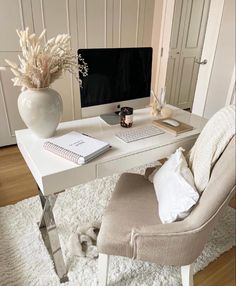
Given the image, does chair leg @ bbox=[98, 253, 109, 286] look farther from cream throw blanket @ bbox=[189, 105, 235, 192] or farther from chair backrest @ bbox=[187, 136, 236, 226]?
cream throw blanket @ bbox=[189, 105, 235, 192]

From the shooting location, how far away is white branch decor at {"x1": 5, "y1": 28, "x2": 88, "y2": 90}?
1091 millimetres

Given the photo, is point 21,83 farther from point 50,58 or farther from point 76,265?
point 76,265

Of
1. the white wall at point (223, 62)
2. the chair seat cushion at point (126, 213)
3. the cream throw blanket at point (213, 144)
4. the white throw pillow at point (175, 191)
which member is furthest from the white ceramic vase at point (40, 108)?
the white wall at point (223, 62)

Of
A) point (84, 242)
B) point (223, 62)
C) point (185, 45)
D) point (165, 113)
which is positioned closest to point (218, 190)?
point (165, 113)

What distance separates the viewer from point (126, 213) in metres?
1.15

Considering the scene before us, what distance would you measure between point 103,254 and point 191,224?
17.6 inches

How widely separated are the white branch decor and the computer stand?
41cm

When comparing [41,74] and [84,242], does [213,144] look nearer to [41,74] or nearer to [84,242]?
[41,74]

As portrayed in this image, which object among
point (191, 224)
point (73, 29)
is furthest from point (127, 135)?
point (73, 29)

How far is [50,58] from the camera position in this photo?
1.13m

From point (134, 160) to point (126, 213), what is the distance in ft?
0.89

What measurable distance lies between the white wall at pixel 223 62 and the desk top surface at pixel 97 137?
38.6 inches

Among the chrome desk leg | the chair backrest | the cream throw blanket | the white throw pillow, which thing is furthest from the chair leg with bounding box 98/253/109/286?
the cream throw blanket

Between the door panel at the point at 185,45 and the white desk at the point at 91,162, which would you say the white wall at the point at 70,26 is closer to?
the door panel at the point at 185,45
